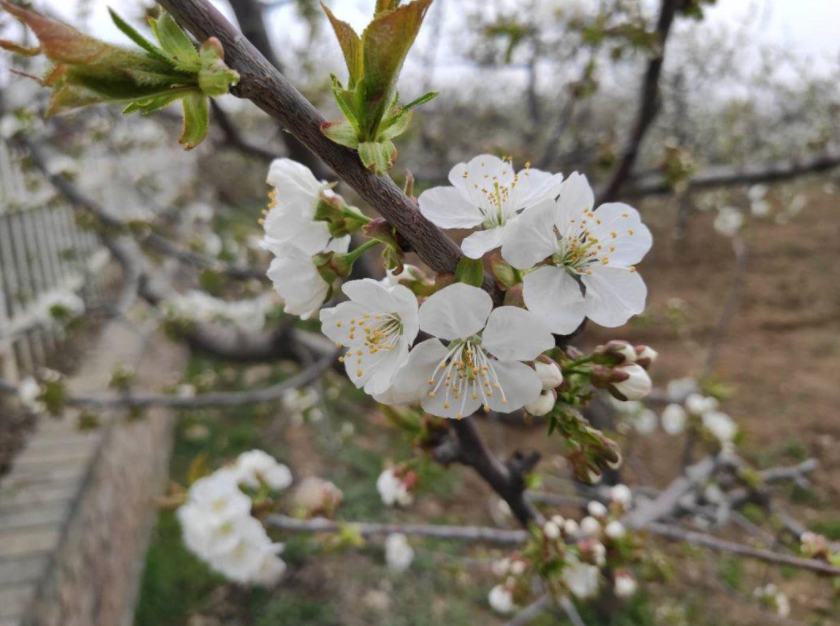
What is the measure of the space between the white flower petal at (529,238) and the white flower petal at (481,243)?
0.01 meters

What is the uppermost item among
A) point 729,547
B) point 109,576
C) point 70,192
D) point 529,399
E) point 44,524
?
point 529,399

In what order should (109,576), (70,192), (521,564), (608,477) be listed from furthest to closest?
(70,192) < (109,576) < (608,477) < (521,564)

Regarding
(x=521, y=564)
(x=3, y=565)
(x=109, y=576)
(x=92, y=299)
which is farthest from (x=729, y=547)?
(x=92, y=299)

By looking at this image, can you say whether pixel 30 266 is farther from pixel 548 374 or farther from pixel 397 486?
pixel 548 374

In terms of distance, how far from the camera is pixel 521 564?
1484 mm

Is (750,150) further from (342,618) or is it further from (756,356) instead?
(342,618)

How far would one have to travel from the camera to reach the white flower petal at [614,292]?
2.35ft

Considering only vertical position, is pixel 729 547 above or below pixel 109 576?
above

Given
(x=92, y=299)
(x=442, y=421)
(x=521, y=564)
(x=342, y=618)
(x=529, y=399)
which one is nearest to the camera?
(x=529, y=399)

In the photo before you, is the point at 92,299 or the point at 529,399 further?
the point at 92,299

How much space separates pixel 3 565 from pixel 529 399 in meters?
2.61

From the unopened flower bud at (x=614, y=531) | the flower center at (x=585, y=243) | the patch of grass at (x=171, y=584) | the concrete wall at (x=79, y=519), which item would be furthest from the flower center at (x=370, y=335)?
the patch of grass at (x=171, y=584)

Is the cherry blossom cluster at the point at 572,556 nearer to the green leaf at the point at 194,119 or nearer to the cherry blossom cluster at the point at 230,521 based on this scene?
the cherry blossom cluster at the point at 230,521

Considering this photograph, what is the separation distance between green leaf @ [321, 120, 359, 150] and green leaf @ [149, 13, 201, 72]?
13 centimetres
